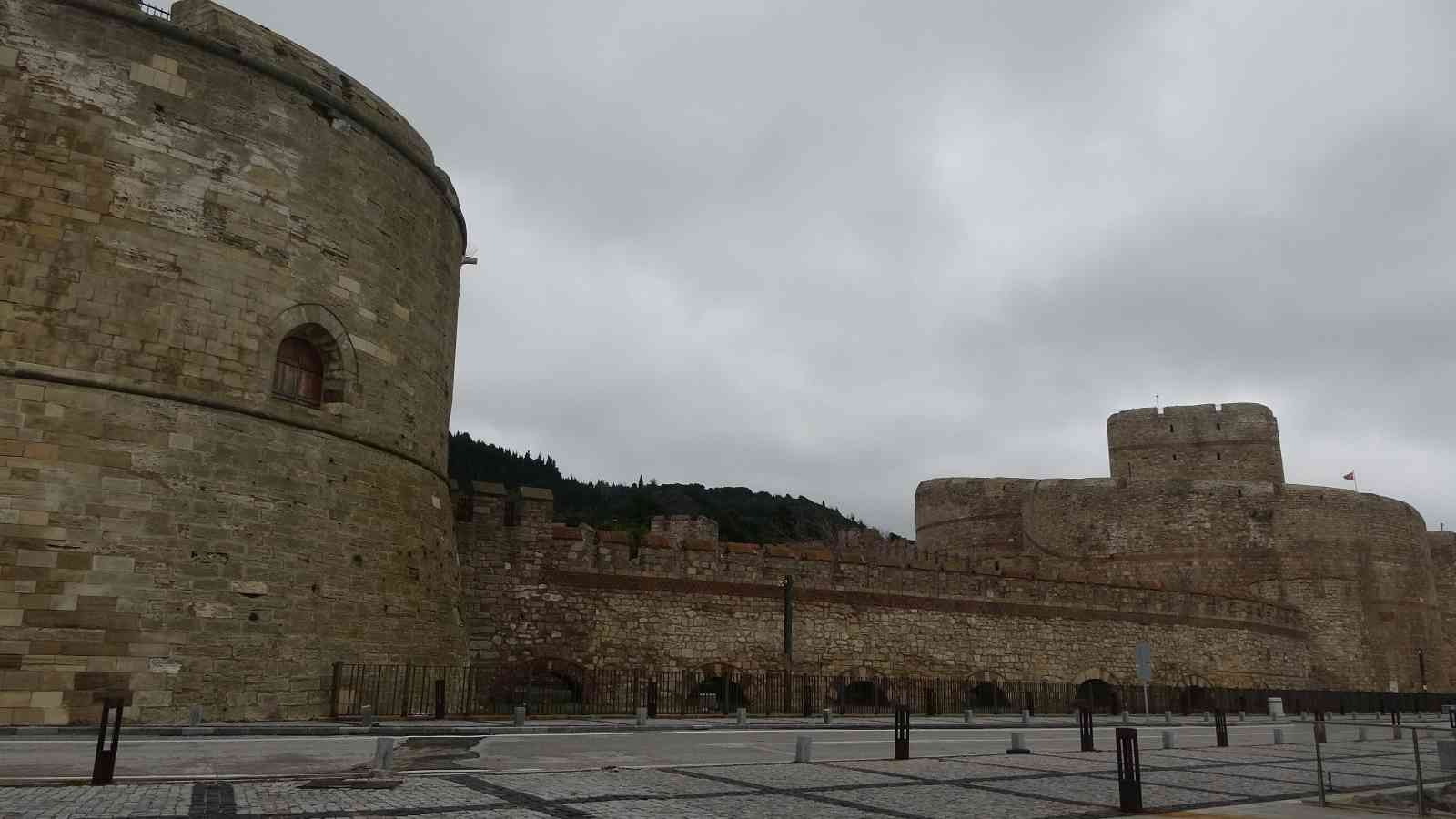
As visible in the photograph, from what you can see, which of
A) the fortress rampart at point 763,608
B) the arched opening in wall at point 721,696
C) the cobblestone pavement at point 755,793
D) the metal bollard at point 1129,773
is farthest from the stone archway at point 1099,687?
the metal bollard at point 1129,773

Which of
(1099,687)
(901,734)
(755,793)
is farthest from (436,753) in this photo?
(1099,687)

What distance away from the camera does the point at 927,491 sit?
138 feet

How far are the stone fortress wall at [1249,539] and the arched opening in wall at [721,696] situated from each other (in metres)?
18.9

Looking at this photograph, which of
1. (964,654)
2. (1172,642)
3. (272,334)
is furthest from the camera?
(1172,642)

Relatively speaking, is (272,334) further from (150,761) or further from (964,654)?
(964,654)

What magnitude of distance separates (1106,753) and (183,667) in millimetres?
10487

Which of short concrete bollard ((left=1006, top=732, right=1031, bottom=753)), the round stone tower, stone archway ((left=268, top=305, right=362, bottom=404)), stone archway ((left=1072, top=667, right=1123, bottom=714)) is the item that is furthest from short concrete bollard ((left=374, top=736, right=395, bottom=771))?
stone archway ((left=1072, top=667, right=1123, bottom=714))

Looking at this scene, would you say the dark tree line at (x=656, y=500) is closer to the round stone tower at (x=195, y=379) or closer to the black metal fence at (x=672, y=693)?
the black metal fence at (x=672, y=693)

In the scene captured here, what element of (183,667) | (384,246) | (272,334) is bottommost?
(183,667)

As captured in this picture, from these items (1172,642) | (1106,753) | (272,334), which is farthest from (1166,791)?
(1172,642)

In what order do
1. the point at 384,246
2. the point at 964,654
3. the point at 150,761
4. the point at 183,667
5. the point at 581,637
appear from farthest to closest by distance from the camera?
the point at 964,654
the point at 581,637
the point at 384,246
the point at 183,667
the point at 150,761

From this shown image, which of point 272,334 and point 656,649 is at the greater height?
point 272,334

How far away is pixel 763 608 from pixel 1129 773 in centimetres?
1251

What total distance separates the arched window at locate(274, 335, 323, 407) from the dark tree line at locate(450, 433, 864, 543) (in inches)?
1686
